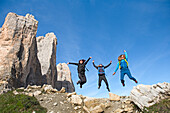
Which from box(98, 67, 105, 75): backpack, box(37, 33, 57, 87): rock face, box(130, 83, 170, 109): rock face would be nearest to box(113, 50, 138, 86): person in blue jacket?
box(98, 67, 105, 75): backpack

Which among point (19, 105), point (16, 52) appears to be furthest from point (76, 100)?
point (16, 52)

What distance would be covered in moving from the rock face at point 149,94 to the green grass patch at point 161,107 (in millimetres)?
255

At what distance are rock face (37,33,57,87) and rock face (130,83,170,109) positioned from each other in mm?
23411

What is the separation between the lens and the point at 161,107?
23.0ft

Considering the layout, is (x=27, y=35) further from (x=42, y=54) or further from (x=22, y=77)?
(x=42, y=54)

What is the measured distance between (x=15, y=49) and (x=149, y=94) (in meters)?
16.6

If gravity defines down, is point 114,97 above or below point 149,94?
below

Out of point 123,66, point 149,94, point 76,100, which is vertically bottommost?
point 76,100

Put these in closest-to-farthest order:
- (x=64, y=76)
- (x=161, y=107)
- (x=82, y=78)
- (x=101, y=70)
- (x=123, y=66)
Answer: (x=161, y=107)
(x=123, y=66)
(x=82, y=78)
(x=101, y=70)
(x=64, y=76)

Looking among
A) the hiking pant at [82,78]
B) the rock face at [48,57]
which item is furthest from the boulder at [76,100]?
the rock face at [48,57]

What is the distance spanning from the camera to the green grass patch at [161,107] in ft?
22.3

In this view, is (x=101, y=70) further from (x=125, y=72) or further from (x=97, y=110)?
(x=97, y=110)

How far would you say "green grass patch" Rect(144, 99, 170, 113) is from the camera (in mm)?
6797

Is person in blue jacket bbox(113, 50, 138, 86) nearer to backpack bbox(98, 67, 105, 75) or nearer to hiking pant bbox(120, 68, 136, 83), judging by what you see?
hiking pant bbox(120, 68, 136, 83)
